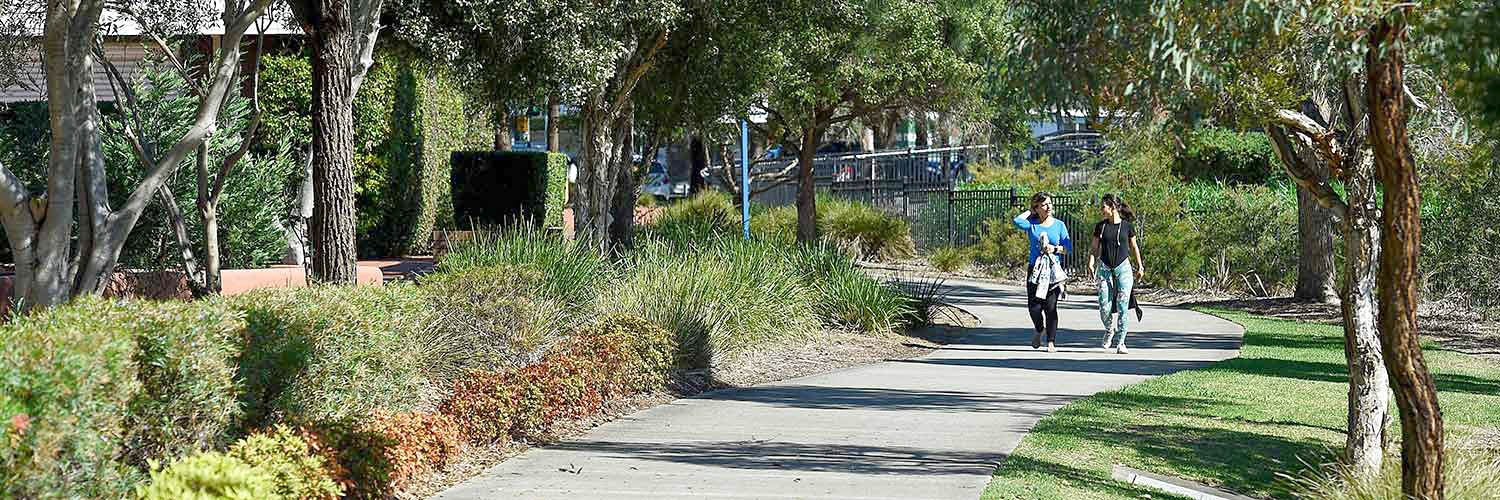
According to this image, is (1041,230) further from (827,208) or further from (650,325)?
(827,208)

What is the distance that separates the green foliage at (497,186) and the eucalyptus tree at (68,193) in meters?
13.0

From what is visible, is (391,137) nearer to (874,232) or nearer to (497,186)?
(497,186)

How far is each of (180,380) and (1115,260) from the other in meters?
10.2

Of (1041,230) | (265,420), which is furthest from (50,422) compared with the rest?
(1041,230)

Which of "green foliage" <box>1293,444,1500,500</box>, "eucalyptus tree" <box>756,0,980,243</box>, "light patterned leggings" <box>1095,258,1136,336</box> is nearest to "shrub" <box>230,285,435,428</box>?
"green foliage" <box>1293,444,1500,500</box>

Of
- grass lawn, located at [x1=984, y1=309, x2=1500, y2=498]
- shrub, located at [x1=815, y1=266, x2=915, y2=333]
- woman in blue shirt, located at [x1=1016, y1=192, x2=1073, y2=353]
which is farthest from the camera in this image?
shrub, located at [x1=815, y1=266, x2=915, y2=333]

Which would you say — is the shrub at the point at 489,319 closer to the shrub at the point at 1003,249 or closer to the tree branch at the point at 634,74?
Answer: the tree branch at the point at 634,74

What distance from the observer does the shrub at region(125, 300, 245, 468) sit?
614 cm

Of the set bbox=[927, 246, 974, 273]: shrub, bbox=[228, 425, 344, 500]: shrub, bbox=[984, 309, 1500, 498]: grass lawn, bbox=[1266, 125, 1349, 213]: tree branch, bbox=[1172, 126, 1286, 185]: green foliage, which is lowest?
bbox=[984, 309, 1500, 498]: grass lawn

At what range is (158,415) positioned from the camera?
6227 mm

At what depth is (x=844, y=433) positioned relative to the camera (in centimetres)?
958

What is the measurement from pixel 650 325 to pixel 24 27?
6448mm

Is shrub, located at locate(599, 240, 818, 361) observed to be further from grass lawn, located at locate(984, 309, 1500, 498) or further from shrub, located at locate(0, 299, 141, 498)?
shrub, located at locate(0, 299, 141, 498)

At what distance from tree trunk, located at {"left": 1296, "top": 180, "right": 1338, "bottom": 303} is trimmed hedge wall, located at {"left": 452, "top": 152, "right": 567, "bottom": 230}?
1108cm
